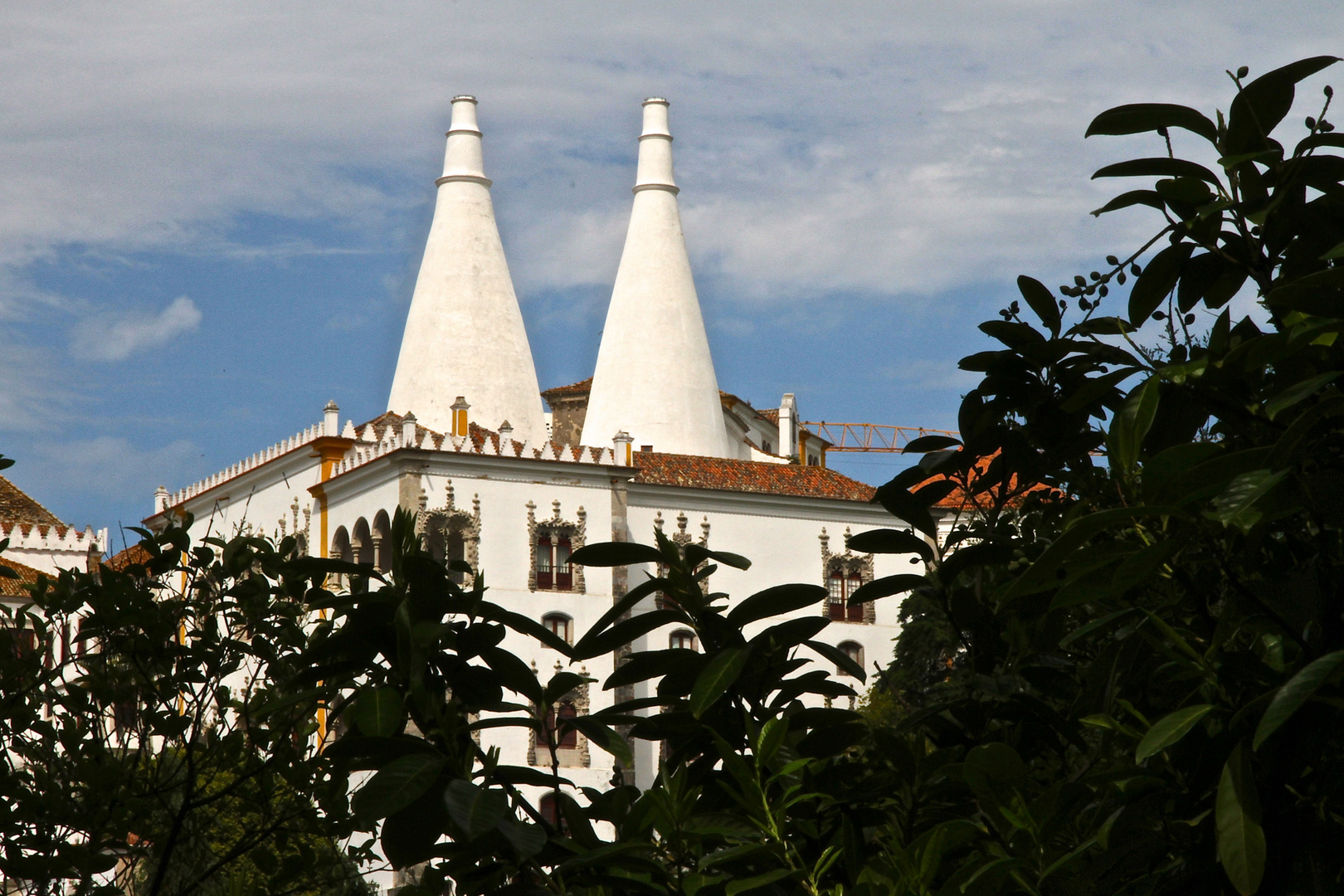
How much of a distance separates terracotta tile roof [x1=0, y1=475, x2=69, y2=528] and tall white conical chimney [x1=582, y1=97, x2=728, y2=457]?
1240cm

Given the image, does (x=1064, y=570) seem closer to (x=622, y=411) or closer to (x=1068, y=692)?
(x=1068, y=692)

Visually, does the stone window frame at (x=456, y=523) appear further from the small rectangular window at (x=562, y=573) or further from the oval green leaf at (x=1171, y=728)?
the oval green leaf at (x=1171, y=728)

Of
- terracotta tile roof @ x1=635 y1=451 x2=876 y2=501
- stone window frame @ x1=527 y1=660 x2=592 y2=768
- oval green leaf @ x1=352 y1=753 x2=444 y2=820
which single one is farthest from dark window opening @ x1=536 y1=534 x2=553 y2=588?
oval green leaf @ x1=352 y1=753 x2=444 y2=820

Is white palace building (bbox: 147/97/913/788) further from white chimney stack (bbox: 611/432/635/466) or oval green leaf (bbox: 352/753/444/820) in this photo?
oval green leaf (bbox: 352/753/444/820)

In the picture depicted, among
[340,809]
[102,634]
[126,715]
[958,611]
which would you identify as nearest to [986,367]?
[958,611]

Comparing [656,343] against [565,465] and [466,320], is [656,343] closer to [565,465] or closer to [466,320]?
[466,320]

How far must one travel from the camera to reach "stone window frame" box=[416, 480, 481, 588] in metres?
31.3

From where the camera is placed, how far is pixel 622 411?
3834 cm

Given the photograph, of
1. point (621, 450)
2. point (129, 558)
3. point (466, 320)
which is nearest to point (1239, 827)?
point (129, 558)

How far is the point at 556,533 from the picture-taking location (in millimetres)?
32406

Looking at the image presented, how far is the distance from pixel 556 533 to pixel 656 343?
8.24 m

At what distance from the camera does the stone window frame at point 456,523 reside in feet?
103

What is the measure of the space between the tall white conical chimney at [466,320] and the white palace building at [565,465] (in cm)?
5

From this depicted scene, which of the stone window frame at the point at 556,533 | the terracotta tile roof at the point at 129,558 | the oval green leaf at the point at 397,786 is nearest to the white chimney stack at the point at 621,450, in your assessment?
the stone window frame at the point at 556,533
